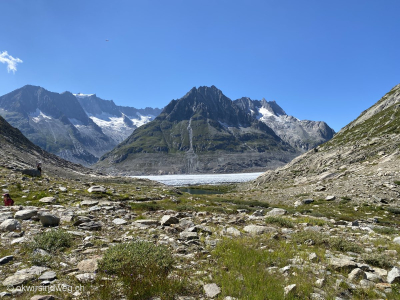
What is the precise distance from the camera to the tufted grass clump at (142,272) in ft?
17.8

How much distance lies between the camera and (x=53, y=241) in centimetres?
793

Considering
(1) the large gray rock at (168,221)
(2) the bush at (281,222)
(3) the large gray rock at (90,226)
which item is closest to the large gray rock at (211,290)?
(1) the large gray rock at (168,221)

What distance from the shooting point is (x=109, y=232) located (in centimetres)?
1021

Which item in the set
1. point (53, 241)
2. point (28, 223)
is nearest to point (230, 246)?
point (53, 241)

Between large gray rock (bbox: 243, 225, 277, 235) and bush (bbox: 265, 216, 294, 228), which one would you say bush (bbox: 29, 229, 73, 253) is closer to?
large gray rock (bbox: 243, 225, 277, 235)

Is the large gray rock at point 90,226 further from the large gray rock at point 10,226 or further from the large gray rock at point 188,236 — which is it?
the large gray rock at point 188,236

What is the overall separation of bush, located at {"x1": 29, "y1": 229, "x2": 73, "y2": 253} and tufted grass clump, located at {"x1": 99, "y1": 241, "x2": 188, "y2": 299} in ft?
7.71

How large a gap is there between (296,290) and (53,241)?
8.23m

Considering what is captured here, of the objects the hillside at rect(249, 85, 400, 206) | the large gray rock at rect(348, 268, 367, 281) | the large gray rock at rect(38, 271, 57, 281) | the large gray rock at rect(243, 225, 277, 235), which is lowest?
the large gray rock at rect(38, 271, 57, 281)

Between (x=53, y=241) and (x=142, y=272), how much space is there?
162 inches

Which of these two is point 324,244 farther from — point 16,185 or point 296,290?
point 16,185

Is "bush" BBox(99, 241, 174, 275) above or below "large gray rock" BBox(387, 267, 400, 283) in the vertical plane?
below

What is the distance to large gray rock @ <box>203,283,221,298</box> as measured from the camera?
557cm

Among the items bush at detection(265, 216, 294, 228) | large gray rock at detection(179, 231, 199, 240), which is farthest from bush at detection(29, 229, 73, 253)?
bush at detection(265, 216, 294, 228)
